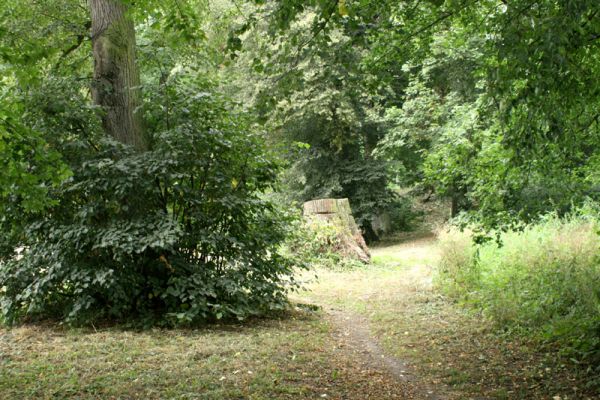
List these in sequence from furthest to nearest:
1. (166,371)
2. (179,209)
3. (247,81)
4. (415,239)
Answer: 1. (415,239)
2. (247,81)
3. (179,209)
4. (166,371)

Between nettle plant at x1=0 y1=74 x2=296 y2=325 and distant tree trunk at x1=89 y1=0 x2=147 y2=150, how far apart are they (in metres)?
0.34

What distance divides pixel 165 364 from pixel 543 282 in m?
5.43

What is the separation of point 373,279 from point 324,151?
33.8ft

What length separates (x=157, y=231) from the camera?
7477mm

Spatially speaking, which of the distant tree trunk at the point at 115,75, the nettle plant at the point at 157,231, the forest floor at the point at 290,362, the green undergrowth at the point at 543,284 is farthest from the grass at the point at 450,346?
the distant tree trunk at the point at 115,75

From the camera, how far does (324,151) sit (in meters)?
23.2

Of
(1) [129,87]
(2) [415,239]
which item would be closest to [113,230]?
(1) [129,87]

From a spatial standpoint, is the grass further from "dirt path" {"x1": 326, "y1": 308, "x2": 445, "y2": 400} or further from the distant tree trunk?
the distant tree trunk

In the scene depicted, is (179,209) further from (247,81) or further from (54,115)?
(247,81)

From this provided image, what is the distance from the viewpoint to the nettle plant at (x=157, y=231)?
7.46m

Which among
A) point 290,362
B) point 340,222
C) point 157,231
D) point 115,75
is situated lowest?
point 290,362

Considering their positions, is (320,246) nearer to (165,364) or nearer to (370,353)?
(370,353)

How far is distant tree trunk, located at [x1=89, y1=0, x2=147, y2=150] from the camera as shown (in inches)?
330

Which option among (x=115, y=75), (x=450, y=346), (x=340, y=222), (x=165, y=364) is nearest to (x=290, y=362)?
(x=165, y=364)
